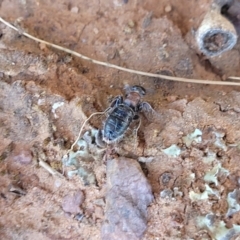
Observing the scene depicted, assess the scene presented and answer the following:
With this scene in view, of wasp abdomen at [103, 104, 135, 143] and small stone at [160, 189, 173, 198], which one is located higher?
wasp abdomen at [103, 104, 135, 143]

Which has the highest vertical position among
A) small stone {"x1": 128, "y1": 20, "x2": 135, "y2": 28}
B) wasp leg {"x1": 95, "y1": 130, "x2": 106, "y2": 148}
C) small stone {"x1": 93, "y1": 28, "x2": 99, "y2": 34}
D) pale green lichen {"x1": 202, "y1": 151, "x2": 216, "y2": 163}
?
small stone {"x1": 93, "y1": 28, "x2": 99, "y2": 34}

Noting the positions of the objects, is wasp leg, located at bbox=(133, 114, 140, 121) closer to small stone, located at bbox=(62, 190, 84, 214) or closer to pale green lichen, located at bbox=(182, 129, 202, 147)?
pale green lichen, located at bbox=(182, 129, 202, 147)

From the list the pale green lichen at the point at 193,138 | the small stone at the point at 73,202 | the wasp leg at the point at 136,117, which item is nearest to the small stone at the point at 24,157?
the small stone at the point at 73,202

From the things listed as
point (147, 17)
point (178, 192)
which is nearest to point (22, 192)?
point (178, 192)

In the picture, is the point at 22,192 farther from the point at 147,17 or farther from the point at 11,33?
the point at 147,17

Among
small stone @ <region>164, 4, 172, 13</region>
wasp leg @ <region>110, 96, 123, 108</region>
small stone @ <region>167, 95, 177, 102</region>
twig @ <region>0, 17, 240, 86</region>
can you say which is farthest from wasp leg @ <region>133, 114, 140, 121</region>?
small stone @ <region>164, 4, 172, 13</region>

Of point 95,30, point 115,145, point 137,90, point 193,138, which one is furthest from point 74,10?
point 193,138
